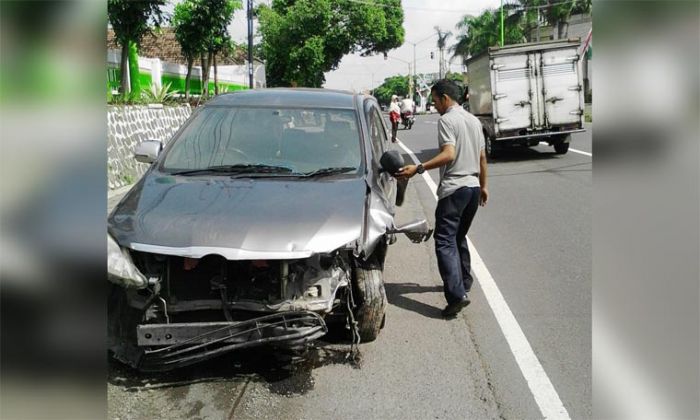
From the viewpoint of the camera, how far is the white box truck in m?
14.8

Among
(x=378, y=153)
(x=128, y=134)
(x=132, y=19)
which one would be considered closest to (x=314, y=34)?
(x=132, y=19)

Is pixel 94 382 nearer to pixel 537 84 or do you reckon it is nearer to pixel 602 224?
pixel 602 224

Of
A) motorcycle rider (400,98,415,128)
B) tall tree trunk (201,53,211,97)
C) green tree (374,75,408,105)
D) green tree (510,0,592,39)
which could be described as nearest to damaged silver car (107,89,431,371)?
tall tree trunk (201,53,211,97)

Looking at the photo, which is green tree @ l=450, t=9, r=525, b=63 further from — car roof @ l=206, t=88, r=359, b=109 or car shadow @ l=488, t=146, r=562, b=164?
car roof @ l=206, t=88, r=359, b=109

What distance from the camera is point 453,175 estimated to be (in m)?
4.83

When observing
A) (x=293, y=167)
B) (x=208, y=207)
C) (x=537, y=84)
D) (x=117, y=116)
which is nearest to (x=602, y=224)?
(x=208, y=207)

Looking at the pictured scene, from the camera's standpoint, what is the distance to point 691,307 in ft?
4.00

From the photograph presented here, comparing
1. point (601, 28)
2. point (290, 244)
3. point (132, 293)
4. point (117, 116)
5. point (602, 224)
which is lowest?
point (132, 293)

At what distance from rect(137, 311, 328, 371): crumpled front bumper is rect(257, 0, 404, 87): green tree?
40.0m

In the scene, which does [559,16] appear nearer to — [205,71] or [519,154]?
[205,71]

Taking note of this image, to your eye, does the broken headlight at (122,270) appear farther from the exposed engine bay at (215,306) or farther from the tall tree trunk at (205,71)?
the tall tree trunk at (205,71)

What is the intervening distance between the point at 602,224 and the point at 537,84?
14.5 meters

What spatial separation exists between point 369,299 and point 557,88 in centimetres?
1236

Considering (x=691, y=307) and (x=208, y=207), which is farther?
(x=208, y=207)
